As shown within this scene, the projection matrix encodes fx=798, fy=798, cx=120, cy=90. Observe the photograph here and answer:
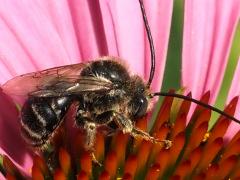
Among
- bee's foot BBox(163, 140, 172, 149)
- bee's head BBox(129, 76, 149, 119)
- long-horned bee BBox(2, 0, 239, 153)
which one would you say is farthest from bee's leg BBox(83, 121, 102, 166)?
bee's foot BBox(163, 140, 172, 149)

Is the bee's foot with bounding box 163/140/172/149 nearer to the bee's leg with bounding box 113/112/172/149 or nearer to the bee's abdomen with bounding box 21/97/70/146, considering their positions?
the bee's leg with bounding box 113/112/172/149

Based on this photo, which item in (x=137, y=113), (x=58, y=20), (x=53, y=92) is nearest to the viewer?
(x=53, y=92)

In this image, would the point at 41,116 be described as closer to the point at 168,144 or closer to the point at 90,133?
the point at 90,133

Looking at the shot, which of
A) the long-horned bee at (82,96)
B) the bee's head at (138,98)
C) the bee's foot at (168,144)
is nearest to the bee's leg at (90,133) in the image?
the long-horned bee at (82,96)

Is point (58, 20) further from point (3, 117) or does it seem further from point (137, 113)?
point (137, 113)

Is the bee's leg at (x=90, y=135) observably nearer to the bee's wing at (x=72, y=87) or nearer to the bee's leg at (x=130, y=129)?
the bee's leg at (x=130, y=129)

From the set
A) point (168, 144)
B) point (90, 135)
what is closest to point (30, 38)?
point (90, 135)

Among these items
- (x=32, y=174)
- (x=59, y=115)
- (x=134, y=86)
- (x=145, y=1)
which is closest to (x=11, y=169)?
(x=32, y=174)
